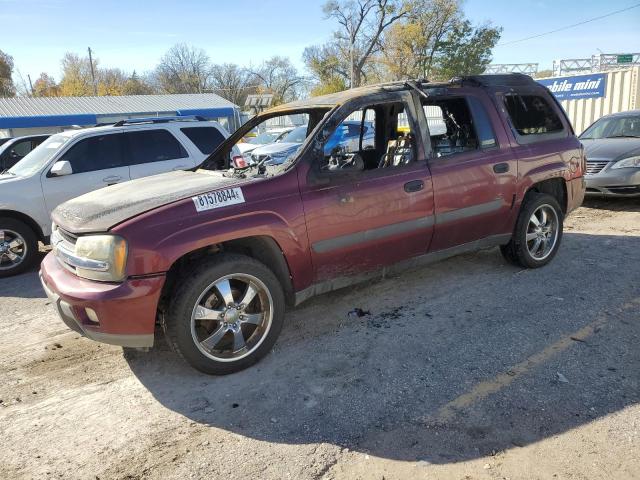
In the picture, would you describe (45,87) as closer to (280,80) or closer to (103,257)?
(280,80)

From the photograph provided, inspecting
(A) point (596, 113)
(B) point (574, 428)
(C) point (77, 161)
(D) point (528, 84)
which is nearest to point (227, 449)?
(B) point (574, 428)

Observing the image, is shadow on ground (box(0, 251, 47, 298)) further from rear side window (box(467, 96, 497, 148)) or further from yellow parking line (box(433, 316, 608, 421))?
rear side window (box(467, 96, 497, 148))

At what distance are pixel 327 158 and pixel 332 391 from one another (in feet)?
5.70

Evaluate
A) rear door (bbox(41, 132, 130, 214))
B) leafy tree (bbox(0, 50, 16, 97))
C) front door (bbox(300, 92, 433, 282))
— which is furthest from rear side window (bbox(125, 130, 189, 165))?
leafy tree (bbox(0, 50, 16, 97))

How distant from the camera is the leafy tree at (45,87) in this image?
6781 centimetres

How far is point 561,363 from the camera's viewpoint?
11.2 feet

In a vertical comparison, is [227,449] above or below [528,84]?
below

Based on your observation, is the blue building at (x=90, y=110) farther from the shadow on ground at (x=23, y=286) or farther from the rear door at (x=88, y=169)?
the shadow on ground at (x=23, y=286)

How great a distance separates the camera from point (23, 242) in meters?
6.43

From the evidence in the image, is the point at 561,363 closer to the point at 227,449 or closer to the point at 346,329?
the point at 346,329

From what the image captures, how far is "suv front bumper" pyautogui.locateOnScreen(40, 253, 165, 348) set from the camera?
3.04 meters

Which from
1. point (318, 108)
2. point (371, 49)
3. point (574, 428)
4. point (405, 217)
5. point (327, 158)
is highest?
point (371, 49)

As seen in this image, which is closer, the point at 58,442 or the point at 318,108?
the point at 58,442

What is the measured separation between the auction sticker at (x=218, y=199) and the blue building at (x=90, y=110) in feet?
92.9
